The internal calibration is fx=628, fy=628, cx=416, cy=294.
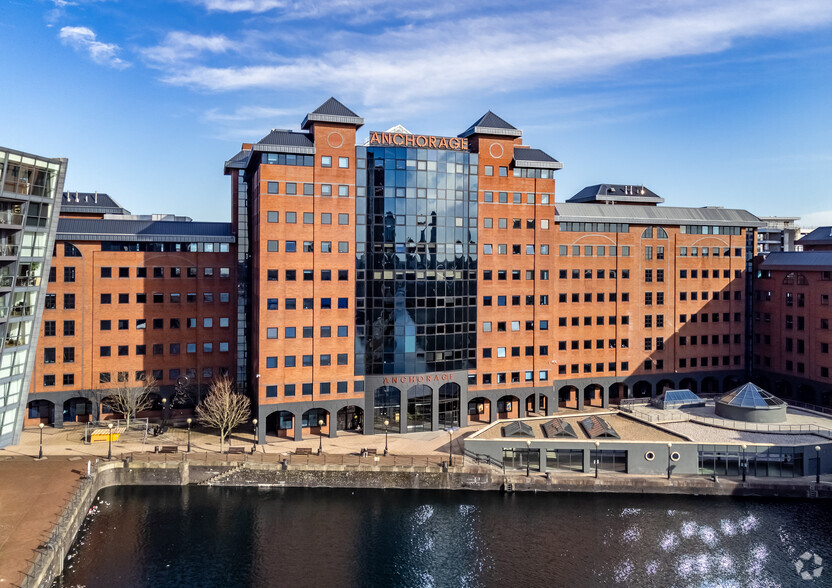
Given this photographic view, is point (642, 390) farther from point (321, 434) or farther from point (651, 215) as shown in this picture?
point (321, 434)

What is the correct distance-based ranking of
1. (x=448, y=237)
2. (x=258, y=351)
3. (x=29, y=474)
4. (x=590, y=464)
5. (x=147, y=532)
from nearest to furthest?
1. (x=147, y=532)
2. (x=29, y=474)
3. (x=590, y=464)
4. (x=258, y=351)
5. (x=448, y=237)

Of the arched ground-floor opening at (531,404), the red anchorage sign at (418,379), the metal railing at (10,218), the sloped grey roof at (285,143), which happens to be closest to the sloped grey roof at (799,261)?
the arched ground-floor opening at (531,404)

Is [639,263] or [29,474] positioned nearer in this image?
[29,474]

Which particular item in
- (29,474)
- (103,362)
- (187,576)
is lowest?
(187,576)

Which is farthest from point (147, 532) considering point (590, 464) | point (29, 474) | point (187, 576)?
point (590, 464)

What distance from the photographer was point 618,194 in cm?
10506

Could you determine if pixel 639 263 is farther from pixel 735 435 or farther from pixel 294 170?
pixel 294 170

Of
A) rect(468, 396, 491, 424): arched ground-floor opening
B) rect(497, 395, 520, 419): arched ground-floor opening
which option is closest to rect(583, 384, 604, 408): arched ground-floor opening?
rect(497, 395, 520, 419): arched ground-floor opening

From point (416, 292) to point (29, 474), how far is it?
43.0 metres

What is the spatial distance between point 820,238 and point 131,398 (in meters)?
112

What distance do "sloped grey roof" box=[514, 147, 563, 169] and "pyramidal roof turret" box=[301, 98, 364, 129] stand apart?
2139 cm

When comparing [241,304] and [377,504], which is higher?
[241,304]

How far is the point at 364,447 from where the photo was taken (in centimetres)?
6838

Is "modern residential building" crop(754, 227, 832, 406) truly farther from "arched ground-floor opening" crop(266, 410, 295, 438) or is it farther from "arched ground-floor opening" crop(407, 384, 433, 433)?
"arched ground-floor opening" crop(266, 410, 295, 438)
